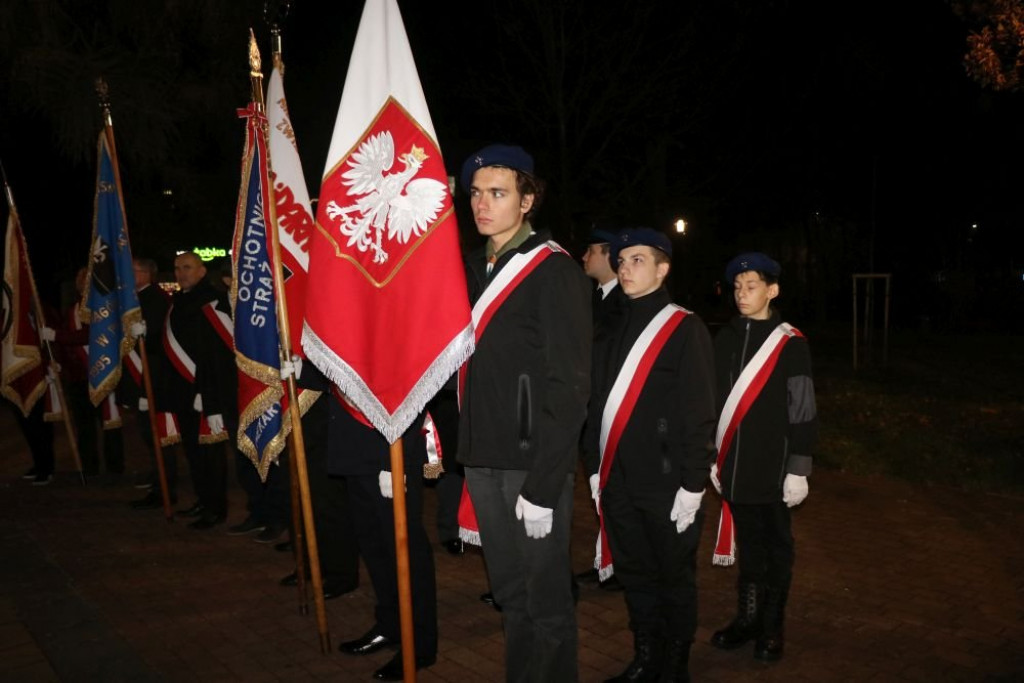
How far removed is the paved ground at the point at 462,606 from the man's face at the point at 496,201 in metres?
2.29

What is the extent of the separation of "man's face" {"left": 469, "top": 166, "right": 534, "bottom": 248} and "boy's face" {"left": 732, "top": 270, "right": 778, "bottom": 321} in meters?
1.56

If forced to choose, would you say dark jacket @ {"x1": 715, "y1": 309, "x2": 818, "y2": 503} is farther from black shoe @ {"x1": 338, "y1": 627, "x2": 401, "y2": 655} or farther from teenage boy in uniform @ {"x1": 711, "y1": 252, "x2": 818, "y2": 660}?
black shoe @ {"x1": 338, "y1": 627, "x2": 401, "y2": 655}

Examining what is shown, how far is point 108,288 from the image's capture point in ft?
23.8

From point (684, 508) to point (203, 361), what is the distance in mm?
4231

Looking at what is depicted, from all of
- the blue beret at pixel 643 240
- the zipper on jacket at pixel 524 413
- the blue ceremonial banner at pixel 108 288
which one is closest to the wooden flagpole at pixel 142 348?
the blue ceremonial banner at pixel 108 288

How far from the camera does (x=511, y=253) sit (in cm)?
331

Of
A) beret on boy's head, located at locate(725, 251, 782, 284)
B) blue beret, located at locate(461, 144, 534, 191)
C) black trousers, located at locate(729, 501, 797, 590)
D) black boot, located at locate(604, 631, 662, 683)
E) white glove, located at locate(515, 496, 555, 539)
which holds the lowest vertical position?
black boot, located at locate(604, 631, 662, 683)

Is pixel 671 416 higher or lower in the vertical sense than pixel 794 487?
higher

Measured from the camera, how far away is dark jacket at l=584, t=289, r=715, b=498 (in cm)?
394

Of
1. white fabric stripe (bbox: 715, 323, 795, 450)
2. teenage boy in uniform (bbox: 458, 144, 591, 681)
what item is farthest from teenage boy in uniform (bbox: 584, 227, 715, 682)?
teenage boy in uniform (bbox: 458, 144, 591, 681)

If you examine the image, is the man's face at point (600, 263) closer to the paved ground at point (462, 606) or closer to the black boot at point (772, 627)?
the paved ground at point (462, 606)

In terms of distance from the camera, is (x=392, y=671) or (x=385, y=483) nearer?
(x=385, y=483)

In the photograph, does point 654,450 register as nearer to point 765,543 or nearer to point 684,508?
point 684,508

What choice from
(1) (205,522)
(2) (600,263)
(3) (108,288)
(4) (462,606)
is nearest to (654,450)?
(4) (462,606)
